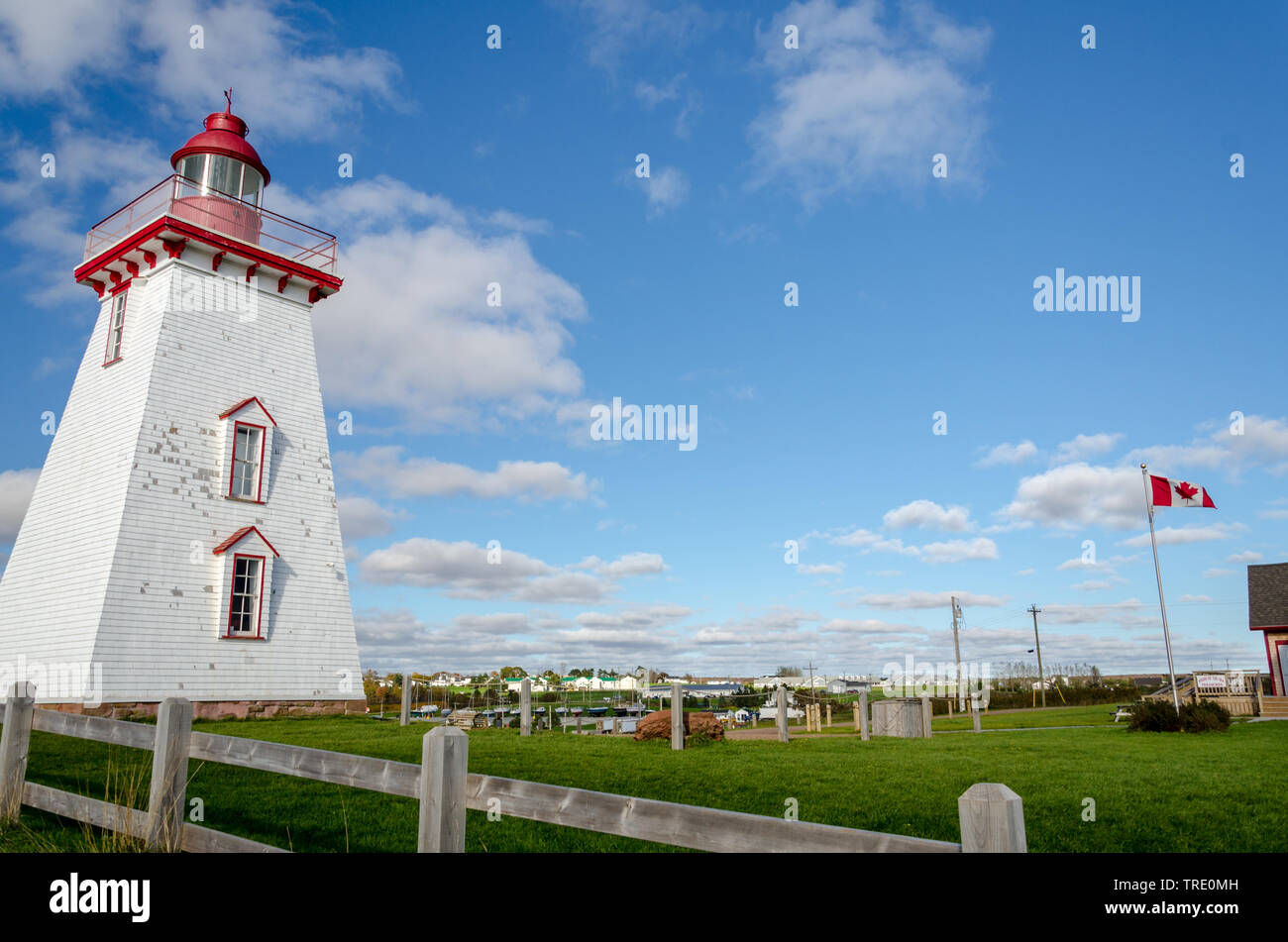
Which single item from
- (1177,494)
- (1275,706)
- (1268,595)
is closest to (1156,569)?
(1177,494)

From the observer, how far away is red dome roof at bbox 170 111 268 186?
955 inches

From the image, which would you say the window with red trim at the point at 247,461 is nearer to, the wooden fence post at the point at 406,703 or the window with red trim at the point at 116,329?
the window with red trim at the point at 116,329

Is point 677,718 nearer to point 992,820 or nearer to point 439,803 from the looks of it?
point 439,803

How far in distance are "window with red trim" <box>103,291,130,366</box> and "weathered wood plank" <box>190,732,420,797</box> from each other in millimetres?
19841

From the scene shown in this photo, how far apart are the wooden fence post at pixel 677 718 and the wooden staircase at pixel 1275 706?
92.2 ft

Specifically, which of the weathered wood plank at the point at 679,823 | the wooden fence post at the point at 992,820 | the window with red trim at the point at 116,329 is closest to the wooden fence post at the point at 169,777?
the weathered wood plank at the point at 679,823

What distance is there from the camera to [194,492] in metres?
21.4

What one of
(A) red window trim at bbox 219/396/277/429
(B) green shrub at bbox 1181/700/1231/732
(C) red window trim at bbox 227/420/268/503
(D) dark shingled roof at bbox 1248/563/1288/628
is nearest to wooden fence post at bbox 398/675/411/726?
(C) red window trim at bbox 227/420/268/503

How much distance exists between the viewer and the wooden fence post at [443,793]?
4902mm

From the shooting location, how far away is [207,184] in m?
24.1

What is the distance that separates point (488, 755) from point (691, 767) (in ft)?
12.0

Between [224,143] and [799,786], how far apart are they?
80.1 ft
